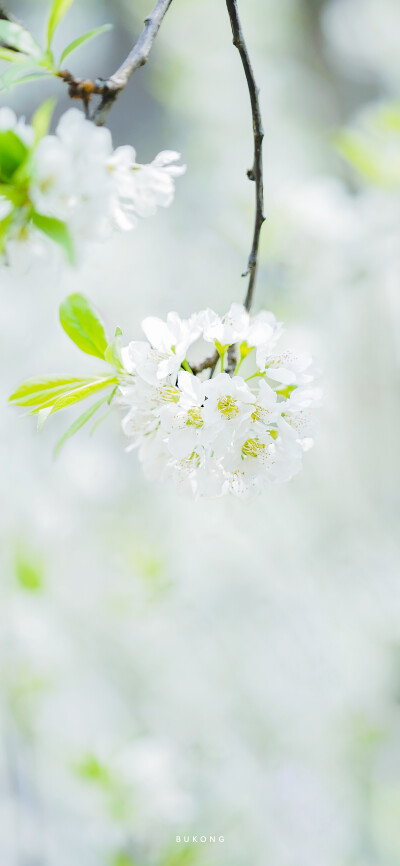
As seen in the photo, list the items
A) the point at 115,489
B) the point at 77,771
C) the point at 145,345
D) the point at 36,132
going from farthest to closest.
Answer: the point at 115,489, the point at 77,771, the point at 145,345, the point at 36,132

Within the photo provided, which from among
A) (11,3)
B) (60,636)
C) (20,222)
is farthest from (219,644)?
(11,3)

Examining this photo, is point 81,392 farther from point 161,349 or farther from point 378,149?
point 378,149

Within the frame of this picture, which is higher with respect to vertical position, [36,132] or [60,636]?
[36,132]

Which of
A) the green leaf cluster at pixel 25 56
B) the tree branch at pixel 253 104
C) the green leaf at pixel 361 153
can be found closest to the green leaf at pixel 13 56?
the green leaf cluster at pixel 25 56

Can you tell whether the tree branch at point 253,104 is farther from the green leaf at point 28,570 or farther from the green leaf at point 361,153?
the green leaf at point 28,570

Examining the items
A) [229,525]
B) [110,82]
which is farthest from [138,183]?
[229,525]

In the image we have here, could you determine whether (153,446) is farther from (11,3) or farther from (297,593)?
(11,3)
